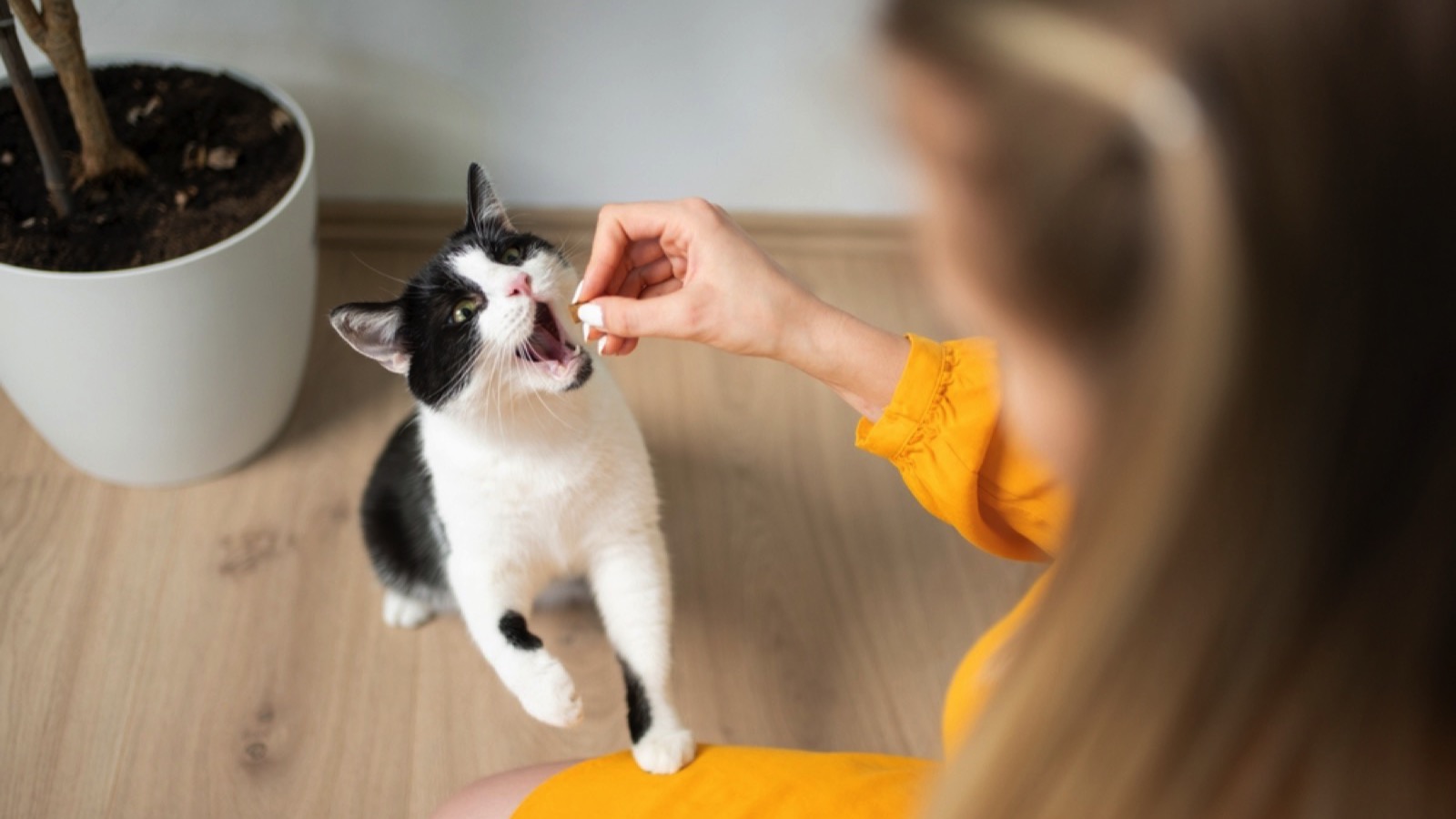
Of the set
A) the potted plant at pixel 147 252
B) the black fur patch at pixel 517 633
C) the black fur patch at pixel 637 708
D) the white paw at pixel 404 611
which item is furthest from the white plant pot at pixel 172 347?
the black fur patch at pixel 637 708

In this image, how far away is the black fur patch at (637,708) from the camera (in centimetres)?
112

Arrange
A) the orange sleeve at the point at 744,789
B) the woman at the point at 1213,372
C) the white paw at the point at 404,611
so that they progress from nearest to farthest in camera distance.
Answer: the woman at the point at 1213,372 → the orange sleeve at the point at 744,789 → the white paw at the point at 404,611

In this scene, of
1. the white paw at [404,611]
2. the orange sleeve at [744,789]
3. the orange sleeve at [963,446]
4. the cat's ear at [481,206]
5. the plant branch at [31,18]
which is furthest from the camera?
the white paw at [404,611]

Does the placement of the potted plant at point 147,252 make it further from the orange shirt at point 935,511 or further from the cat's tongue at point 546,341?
the orange shirt at point 935,511

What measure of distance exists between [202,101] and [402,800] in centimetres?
96

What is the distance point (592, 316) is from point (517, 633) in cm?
39

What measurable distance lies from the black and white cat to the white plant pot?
320 mm

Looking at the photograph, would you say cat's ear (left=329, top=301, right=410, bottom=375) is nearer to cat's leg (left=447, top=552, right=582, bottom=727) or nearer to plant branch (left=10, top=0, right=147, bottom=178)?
cat's leg (left=447, top=552, right=582, bottom=727)

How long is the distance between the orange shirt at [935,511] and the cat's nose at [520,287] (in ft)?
1.14

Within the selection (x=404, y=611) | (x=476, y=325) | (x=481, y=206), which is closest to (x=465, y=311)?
(x=476, y=325)

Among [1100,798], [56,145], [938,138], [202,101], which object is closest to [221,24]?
[202,101]

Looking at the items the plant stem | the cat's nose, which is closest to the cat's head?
the cat's nose

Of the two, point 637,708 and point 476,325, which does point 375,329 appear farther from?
point 637,708

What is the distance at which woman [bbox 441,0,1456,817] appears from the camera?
0.37 metres
